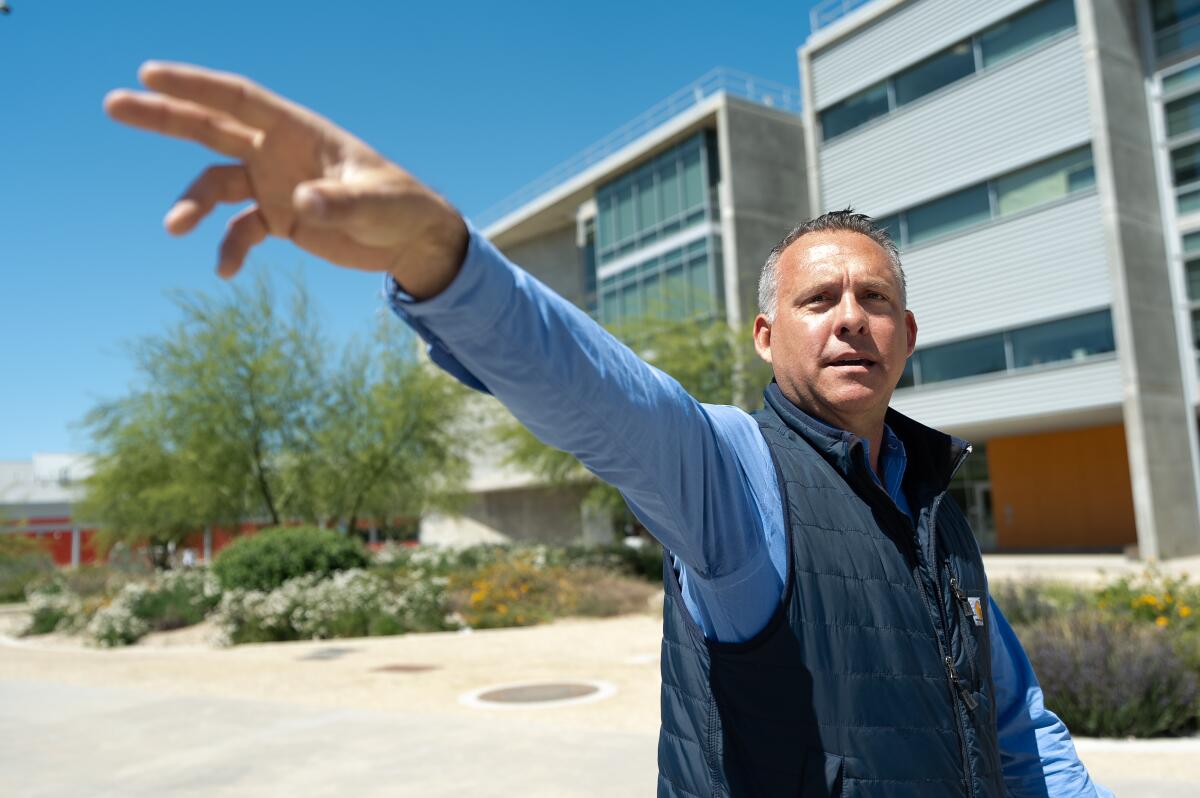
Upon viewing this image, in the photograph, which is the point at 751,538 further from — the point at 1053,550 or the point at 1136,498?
the point at 1053,550

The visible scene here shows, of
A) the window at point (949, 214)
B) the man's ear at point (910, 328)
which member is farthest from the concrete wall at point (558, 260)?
the man's ear at point (910, 328)

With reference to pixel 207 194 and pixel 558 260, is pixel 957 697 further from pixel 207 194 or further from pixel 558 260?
pixel 558 260

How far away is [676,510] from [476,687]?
28.4 feet

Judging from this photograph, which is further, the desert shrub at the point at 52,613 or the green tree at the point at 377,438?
the green tree at the point at 377,438

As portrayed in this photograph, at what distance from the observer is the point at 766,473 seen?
1.56m

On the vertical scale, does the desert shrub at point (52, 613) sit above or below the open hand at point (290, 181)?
below

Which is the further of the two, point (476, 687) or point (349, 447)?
point (349, 447)

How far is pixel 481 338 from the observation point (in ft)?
3.43

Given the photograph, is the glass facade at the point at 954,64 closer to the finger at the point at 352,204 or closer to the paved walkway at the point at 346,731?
the paved walkway at the point at 346,731

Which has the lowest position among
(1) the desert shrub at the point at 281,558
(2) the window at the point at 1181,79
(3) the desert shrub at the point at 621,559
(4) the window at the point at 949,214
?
(3) the desert shrub at the point at 621,559

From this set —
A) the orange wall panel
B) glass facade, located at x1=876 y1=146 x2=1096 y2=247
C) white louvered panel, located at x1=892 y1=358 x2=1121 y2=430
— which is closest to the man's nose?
glass facade, located at x1=876 y1=146 x2=1096 y2=247

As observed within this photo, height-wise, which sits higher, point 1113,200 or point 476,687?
point 1113,200

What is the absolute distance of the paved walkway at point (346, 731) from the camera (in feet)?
18.8

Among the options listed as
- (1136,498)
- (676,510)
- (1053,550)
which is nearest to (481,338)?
(676,510)
